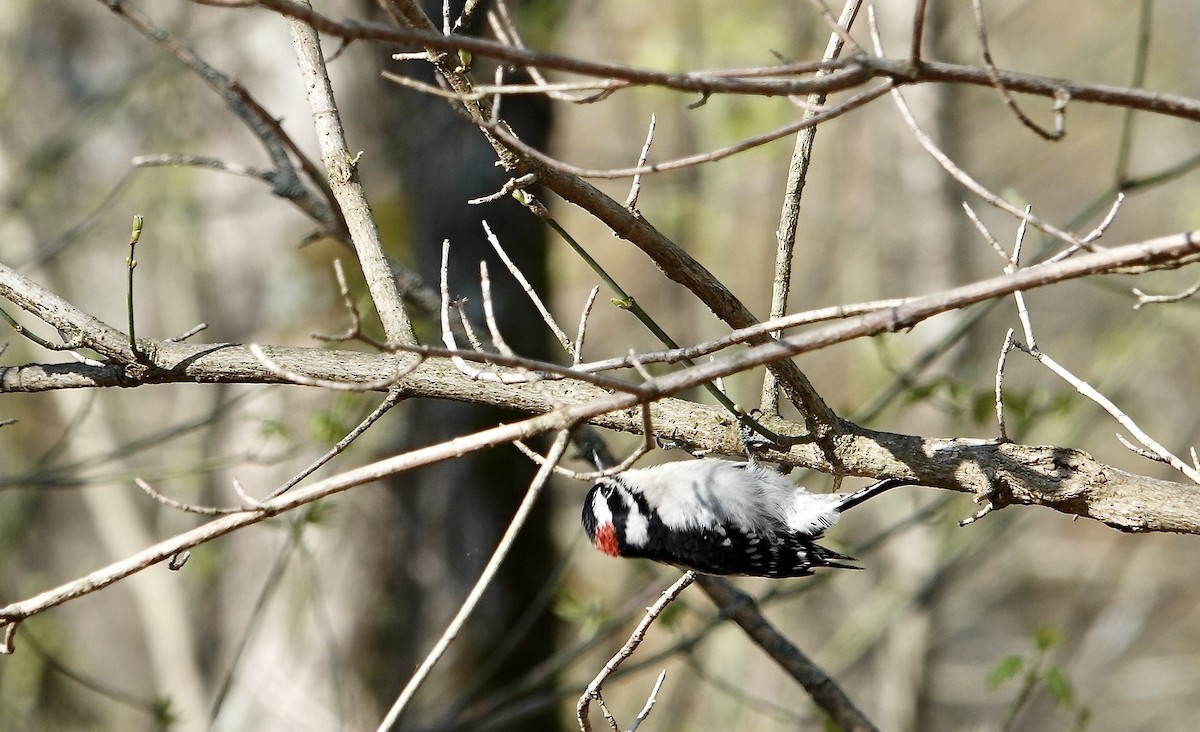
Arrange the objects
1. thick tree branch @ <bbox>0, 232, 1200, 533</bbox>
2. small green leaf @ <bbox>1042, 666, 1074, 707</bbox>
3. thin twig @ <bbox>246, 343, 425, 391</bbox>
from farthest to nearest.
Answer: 1. small green leaf @ <bbox>1042, 666, 1074, 707</bbox>
2. thick tree branch @ <bbox>0, 232, 1200, 533</bbox>
3. thin twig @ <bbox>246, 343, 425, 391</bbox>

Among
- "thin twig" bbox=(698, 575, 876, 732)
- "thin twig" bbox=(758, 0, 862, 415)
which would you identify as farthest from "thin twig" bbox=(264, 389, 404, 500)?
"thin twig" bbox=(698, 575, 876, 732)

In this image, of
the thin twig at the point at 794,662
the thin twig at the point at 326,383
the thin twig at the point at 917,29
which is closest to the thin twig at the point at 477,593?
the thin twig at the point at 326,383

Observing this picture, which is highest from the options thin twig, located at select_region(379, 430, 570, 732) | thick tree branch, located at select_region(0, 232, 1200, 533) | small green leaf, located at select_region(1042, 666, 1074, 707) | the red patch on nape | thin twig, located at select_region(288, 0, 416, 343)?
thin twig, located at select_region(288, 0, 416, 343)

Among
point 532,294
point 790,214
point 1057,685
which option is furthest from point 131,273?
point 1057,685

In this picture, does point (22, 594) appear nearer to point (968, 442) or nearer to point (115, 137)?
point (115, 137)

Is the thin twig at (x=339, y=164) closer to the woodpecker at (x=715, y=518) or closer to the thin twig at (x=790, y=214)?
Answer: the thin twig at (x=790, y=214)

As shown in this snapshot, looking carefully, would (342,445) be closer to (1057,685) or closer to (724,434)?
(724,434)

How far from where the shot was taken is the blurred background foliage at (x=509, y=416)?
4648mm

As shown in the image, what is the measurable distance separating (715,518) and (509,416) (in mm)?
1876

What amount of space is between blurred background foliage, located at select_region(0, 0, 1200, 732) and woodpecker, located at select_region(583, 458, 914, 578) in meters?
0.57

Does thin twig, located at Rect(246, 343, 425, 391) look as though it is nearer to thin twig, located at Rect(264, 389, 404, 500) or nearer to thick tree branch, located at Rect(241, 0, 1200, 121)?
thin twig, located at Rect(264, 389, 404, 500)

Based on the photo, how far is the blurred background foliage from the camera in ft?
15.3

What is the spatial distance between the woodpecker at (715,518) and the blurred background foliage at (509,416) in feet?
1.88

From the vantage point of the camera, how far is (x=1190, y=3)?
1016 centimetres
